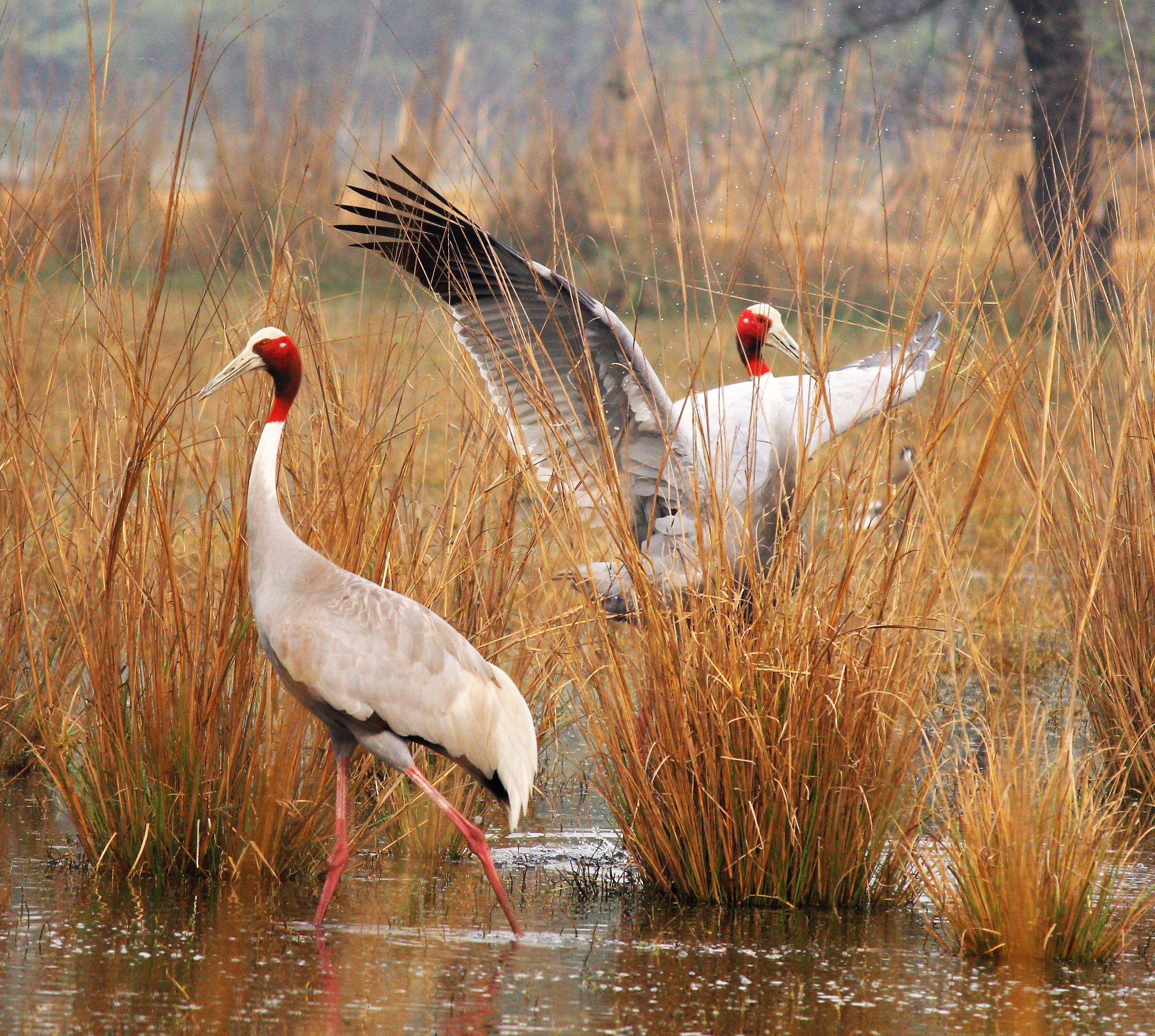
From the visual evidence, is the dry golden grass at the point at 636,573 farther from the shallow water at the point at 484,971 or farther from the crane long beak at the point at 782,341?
the crane long beak at the point at 782,341

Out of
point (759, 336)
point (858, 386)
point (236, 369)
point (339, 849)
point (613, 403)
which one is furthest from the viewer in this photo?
point (858, 386)

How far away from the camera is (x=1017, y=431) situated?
4477 mm

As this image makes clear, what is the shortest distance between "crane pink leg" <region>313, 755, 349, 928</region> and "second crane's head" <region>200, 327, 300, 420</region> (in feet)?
3.11

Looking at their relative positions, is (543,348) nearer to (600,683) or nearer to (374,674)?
(600,683)

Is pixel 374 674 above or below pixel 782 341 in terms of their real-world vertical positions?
below

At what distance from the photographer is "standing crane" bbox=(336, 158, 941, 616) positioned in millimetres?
4289

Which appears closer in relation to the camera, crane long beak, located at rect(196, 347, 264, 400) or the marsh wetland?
the marsh wetland

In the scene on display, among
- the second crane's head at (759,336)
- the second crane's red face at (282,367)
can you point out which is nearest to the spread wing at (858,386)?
the second crane's head at (759,336)

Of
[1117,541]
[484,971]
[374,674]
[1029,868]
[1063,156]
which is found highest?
[1063,156]

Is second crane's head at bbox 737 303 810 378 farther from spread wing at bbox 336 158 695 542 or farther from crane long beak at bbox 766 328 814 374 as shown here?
spread wing at bbox 336 158 695 542

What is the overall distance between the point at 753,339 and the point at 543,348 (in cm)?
122

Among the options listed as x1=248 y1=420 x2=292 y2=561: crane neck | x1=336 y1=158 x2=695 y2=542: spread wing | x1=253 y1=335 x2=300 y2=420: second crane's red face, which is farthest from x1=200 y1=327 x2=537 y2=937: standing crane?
x1=336 y1=158 x2=695 y2=542: spread wing

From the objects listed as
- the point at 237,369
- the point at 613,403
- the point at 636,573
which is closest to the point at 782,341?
the point at 613,403

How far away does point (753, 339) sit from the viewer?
18.6ft
